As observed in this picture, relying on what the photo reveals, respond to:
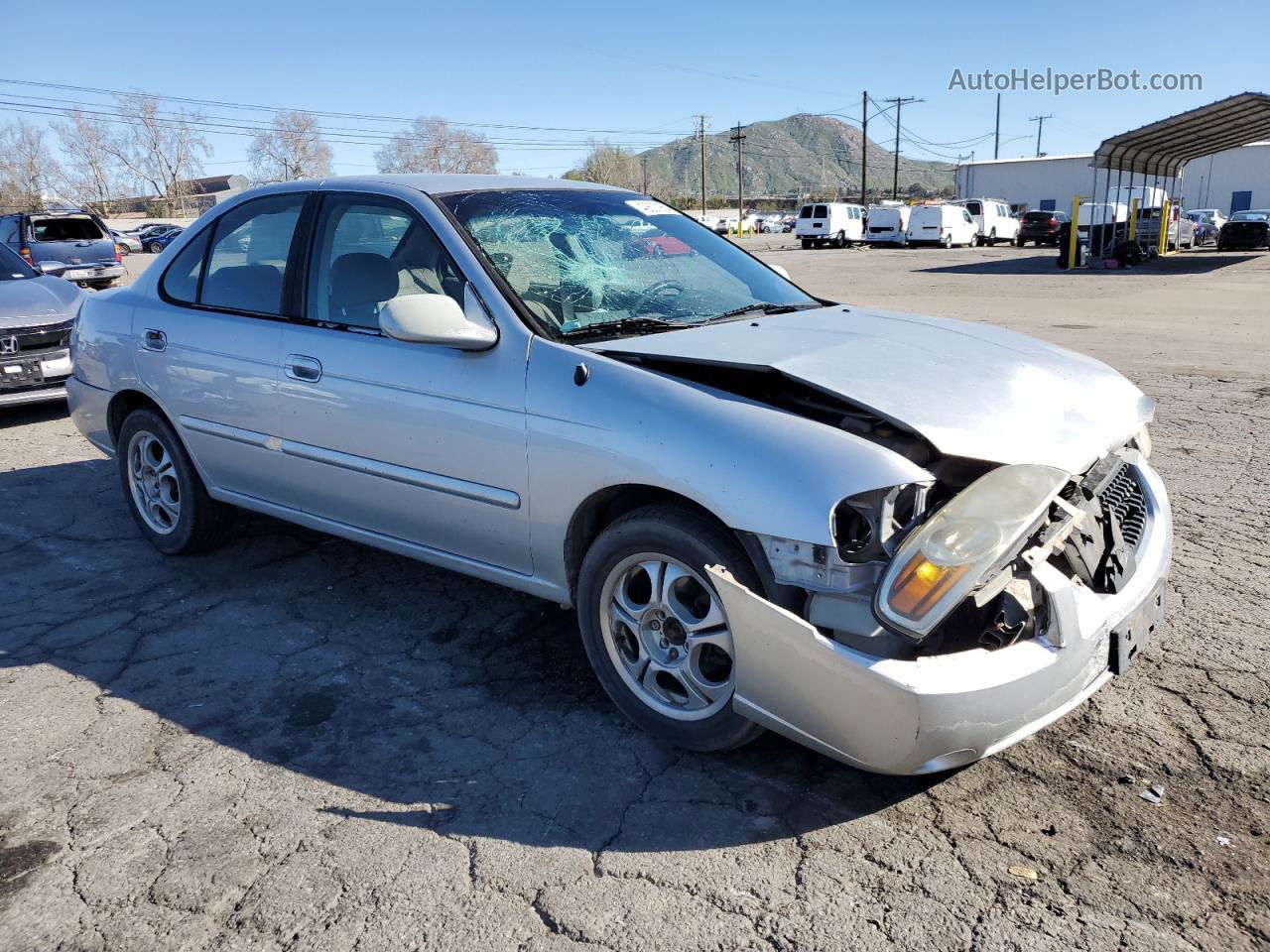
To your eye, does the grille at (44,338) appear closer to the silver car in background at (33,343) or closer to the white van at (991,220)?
the silver car in background at (33,343)

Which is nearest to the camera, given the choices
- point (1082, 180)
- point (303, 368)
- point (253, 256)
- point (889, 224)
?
point (303, 368)

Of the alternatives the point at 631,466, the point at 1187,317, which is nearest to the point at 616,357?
the point at 631,466

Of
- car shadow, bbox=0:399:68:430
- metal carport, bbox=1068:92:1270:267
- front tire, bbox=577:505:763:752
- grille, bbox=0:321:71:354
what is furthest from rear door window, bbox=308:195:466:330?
metal carport, bbox=1068:92:1270:267

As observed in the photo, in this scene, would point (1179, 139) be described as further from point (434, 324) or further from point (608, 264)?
point (434, 324)

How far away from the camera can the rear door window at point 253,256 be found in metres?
4.22

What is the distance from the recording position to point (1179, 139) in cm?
2678

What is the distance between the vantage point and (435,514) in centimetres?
358

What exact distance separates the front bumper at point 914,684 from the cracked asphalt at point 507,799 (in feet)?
1.00

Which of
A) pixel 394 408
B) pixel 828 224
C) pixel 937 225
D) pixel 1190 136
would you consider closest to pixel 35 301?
pixel 394 408

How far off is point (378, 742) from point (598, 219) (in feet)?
7.17

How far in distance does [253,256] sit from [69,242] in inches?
699

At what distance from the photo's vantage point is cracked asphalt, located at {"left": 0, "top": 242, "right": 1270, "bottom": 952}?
238 cm

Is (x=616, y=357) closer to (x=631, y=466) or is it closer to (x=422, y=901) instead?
(x=631, y=466)

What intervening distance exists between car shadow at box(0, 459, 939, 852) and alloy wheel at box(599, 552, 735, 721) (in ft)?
0.63
